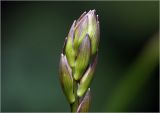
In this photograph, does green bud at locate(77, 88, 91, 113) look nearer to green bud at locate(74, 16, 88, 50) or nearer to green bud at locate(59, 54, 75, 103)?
green bud at locate(59, 54, 75, 103)

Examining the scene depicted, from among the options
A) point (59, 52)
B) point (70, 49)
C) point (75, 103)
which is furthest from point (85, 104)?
point (59, 52)

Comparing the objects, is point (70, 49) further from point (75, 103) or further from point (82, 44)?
point (75, 103)

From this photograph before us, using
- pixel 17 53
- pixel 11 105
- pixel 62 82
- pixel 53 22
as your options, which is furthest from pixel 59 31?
pixel 62 82

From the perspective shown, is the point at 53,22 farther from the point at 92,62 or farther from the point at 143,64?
the point at 92,62

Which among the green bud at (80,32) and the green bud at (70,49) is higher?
the green bud at (80,32)

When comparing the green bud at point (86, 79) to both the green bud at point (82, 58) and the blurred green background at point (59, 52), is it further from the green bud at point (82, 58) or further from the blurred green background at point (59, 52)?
the blurred green background at point (59, 52)

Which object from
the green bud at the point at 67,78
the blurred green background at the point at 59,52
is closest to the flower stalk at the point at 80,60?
the green bud at the point at 67,78

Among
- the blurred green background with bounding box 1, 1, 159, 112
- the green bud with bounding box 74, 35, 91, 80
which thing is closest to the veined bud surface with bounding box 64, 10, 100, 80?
the green bud with bounding box 74, 35, 91, 80
